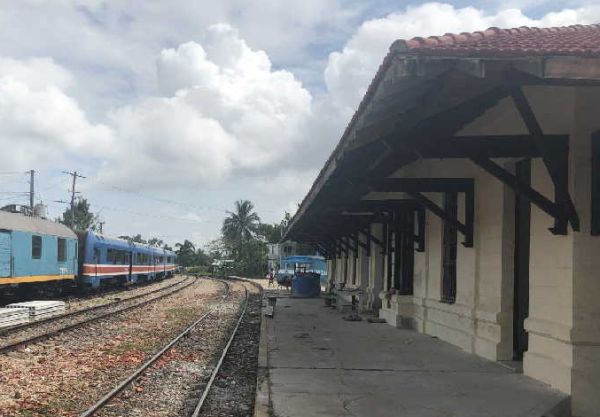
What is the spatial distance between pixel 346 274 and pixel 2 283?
14.6 m

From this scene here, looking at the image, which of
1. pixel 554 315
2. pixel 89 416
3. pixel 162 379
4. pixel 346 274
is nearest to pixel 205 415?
pixel 89 416

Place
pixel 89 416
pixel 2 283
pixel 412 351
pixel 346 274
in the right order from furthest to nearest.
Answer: pixel 346 274
pixel 2 283
pixel 412 351
pixel 89 416

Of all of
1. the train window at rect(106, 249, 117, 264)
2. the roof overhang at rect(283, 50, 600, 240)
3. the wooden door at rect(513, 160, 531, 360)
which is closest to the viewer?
the roof overhang at rect(283, 50, 600, 240)

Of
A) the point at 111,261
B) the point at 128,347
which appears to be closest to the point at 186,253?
the point at 111,261

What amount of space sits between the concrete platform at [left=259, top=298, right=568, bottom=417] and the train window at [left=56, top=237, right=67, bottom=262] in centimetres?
1369

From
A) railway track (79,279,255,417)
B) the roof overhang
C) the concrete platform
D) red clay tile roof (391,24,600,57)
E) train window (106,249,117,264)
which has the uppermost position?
red clay tile roof (391,24,600,57)

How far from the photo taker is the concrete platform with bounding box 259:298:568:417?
637 cm

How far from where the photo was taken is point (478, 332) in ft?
31.7

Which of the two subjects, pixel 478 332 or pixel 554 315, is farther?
pixel 478 332

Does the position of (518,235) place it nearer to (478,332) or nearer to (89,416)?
(478,332)

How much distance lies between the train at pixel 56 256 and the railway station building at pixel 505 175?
1132 centimetres

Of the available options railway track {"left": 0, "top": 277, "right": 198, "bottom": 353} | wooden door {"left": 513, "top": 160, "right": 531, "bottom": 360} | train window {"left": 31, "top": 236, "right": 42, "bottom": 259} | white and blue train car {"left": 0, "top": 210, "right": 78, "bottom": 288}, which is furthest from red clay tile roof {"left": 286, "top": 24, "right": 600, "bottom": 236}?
train window {"left": 31, "top": 236, "right": 42, "bottom": 259}

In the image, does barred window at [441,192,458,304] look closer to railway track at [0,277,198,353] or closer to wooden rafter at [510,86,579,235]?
wooden rafter at [510,86,579,235]

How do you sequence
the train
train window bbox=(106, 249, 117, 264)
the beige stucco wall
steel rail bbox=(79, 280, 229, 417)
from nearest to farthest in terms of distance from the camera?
the beige stucco wall < steel rail bbox=(79, 280, 229, 417) < the train < train window bbox=(106, 249, 117, 264)
